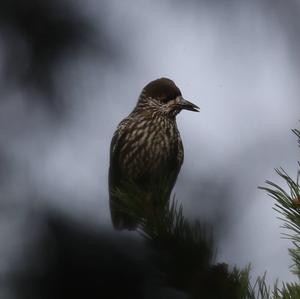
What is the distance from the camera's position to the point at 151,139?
14.2ft

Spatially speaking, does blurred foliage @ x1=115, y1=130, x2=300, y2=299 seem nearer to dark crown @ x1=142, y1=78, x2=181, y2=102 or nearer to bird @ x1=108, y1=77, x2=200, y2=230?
bird @ x1=108, y1=77, x2=200, y2=230

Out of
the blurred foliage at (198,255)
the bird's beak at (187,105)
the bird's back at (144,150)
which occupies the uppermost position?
the bird's beak at (187,105)

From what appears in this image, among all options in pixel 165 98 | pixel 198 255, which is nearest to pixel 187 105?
pixel 165 98

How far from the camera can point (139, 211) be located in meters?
2.03

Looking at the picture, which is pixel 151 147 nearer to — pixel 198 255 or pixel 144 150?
pixel 144 150

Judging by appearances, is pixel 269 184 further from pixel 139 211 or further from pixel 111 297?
pixel 111 297

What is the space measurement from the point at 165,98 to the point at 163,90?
6 cm

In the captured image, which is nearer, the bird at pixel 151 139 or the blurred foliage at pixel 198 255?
the blurred foliage at pixel 198 255

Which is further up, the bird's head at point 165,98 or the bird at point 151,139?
the bird's head at point 165,98

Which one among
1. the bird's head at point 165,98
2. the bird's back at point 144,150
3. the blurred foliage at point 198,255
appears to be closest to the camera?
the blurred foliage at point 198,255

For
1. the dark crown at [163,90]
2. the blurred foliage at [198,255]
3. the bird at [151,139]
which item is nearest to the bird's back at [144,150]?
the bird at [151,139]

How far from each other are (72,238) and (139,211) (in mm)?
429

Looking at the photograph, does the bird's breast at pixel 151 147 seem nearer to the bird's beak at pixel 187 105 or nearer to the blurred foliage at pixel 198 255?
the bird's beak at pixel 187 105

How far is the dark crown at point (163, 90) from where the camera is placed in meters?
4.47
